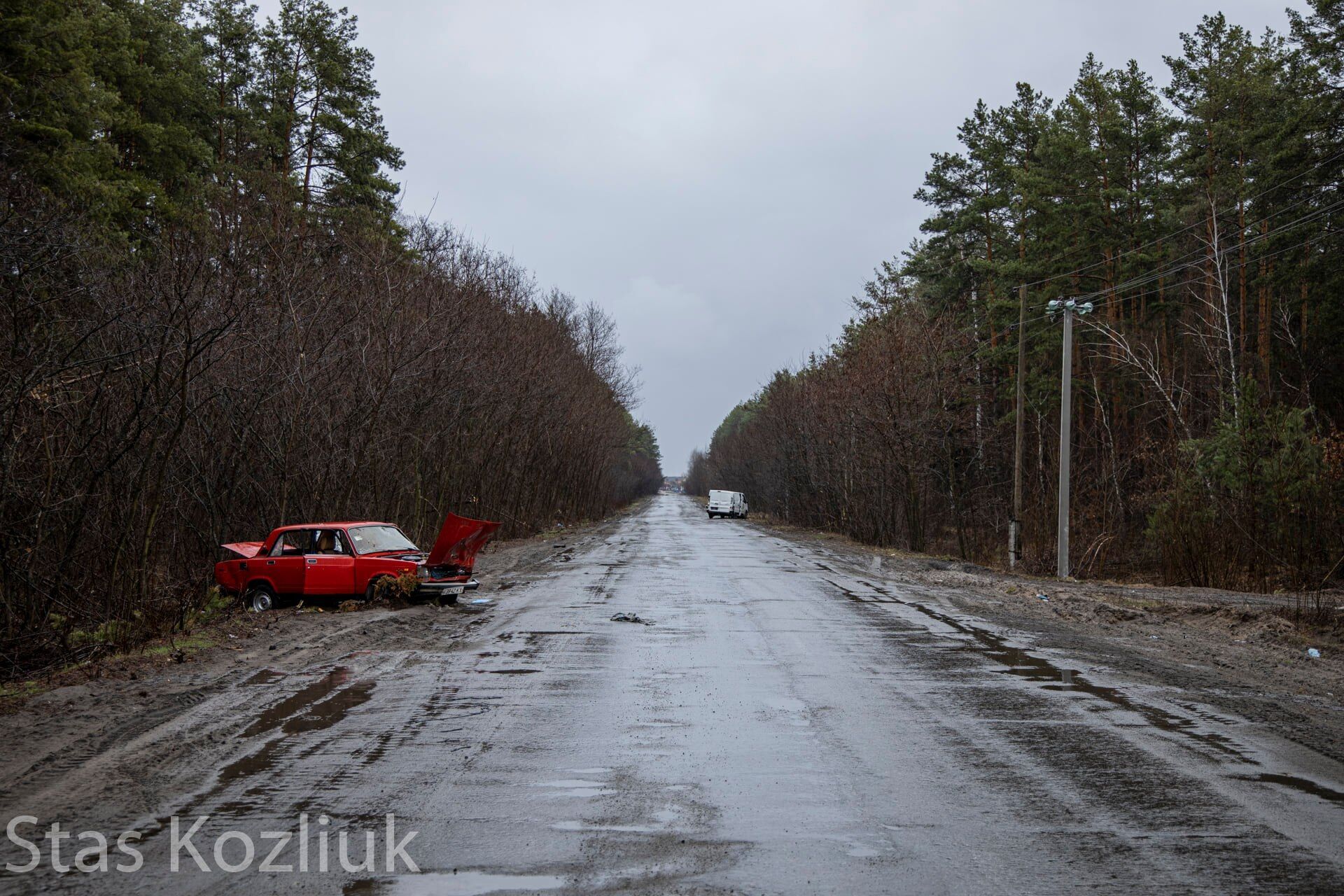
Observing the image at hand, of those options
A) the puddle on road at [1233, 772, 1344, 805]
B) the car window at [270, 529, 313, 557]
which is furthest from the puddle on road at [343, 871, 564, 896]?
the car window at [270, 529, 313, 557]

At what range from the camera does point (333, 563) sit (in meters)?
15.4

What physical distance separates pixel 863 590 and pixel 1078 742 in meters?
12.5

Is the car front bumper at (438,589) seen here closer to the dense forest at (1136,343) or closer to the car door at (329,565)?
the car door at (329,565)

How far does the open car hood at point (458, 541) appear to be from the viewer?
51.0ft

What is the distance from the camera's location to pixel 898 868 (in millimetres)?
4711

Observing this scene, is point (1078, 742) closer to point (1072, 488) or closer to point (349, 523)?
point (349, 523)

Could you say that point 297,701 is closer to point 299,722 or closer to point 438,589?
point 299,722

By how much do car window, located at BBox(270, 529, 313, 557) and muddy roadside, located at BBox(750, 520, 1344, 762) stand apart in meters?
11.1

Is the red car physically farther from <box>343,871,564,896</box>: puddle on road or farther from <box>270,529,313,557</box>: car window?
<box>343,871,564,896</box>: puddle on road

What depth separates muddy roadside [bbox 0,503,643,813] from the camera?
617cm

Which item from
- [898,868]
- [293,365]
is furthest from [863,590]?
[898,868]

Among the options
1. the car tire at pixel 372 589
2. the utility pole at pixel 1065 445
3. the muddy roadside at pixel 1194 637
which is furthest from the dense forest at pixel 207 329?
the utility pole at pixel 1065 445

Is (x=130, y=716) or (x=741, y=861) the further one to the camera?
(x=130, y=716)

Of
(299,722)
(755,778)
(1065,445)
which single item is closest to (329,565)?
(299,722)
